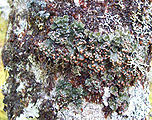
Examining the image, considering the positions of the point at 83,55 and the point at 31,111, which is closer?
the point at 83,55

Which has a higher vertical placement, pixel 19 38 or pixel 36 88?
pixel 19 38

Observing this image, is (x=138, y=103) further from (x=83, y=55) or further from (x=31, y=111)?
(x=31, y=111)

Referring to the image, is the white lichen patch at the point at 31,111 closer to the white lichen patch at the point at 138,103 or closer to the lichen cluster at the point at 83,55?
the lichen cluster at the point at 83,55

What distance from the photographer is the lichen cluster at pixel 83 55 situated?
1533mm

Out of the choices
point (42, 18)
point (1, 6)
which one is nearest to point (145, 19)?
point (42, 18)

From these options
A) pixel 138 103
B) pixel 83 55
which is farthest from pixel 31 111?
pixel 138 103

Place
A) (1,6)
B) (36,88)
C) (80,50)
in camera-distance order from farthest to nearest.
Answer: (1,6), (36,88), (80,50)

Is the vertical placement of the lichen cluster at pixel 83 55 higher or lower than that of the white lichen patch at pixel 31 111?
higher

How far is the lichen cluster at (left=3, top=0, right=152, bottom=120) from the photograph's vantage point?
5.03ft

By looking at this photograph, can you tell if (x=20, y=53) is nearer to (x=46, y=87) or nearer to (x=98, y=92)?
(x=46, y=87)

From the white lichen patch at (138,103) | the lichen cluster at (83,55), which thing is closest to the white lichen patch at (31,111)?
the lichen cluster at (83,55)

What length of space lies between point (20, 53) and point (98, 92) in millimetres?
942

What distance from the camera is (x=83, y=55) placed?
1524 mm

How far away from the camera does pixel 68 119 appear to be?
1.62 m
